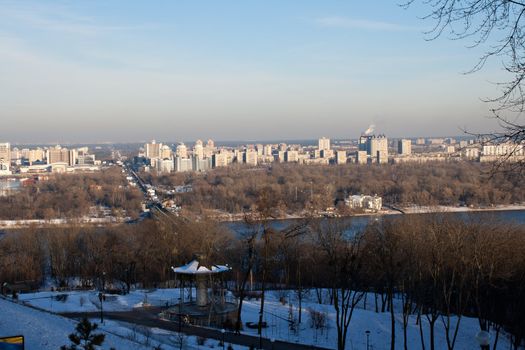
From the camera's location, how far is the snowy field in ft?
28.5

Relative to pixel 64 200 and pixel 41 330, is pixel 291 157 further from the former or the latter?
pixel 41 330

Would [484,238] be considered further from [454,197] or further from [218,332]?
[454,197]

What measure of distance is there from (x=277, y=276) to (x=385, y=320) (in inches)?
221

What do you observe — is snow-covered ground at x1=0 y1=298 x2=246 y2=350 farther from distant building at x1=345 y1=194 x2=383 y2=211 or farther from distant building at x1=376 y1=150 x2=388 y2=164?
distant building at x1=376 y1=150 x2=388 y2=164

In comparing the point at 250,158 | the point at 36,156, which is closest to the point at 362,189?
the point at 250,158

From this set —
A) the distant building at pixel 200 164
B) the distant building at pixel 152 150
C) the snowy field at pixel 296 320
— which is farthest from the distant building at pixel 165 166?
the snowy field at pixel 296 320

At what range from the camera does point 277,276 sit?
1486 centimetres

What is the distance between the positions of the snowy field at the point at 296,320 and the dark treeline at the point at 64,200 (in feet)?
64.6

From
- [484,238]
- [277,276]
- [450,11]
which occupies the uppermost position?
[450,11]

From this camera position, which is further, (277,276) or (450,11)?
(277,276)

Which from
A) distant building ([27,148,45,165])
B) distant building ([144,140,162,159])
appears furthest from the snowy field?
distant building ([144,140,162,159])

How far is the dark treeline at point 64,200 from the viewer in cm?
3297

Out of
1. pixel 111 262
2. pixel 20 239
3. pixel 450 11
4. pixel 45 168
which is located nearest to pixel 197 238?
pixel 111 262

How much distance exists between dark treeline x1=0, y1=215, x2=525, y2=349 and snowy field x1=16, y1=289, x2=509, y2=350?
187mm
